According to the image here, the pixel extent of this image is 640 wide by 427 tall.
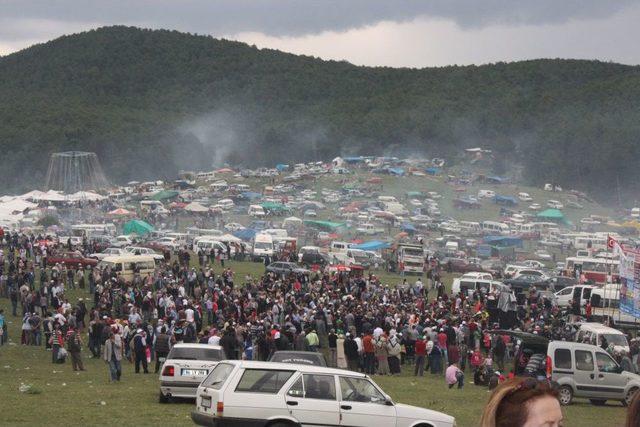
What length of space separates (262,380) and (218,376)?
0.75m

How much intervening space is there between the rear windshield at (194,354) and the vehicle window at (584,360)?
8548 millimetres

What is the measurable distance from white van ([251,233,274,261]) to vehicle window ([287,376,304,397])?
5059cm

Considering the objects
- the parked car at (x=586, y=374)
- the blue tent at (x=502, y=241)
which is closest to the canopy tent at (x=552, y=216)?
the blue tent at (x=502, y=241)

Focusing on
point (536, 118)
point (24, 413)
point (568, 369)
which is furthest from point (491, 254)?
point (536, 118)

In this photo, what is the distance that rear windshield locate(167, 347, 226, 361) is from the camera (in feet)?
72.6

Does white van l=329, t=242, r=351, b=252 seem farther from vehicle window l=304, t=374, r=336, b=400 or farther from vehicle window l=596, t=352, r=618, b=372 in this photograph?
vehicle window l=304, t=374, r=336, b=400

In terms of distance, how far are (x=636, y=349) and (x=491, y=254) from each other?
47.5 meters

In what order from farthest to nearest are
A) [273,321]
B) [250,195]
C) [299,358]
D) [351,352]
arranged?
[250,195], [273,321], [351,352], [299,358]

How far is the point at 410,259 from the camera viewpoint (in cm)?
6569

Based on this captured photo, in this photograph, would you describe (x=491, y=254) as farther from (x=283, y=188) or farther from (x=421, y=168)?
(x=421, y=168)

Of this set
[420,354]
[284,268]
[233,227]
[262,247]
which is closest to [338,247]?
[262,247]

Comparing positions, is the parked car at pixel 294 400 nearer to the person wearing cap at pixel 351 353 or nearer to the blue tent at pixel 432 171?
the person wearing cap at pixel 351 353

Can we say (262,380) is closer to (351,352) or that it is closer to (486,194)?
(351,352)

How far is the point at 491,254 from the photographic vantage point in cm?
8162
